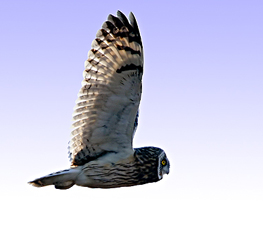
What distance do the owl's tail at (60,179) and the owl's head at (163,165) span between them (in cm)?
108

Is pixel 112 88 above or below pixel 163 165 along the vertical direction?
above

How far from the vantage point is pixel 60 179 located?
18.7 feet

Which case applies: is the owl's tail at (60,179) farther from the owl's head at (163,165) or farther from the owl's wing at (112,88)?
the owl's head at (163,165)

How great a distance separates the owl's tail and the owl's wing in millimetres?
429

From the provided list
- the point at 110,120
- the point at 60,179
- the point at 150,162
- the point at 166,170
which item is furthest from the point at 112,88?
the point at 166,170

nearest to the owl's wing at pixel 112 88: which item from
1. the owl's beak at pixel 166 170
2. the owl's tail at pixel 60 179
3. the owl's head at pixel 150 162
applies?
the owl's head at pixel 150 162

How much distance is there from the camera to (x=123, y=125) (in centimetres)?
570

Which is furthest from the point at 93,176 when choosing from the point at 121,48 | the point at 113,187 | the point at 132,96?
the point at 121,48

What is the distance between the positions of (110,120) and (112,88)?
16.5 inches

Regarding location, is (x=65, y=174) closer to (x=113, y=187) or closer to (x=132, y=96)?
(x=113, y=187)

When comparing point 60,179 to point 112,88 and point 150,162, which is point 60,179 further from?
point 112,88

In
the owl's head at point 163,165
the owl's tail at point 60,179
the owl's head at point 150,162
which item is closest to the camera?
the owl's tail at point 60,179

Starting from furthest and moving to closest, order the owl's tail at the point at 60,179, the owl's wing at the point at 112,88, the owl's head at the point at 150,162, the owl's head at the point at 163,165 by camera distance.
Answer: the owl's head at the point at 163,165 → the owl's head at the point at 150,162 → the owl's tail at the point at 60,179 → the owl's wing at the point at 112,88

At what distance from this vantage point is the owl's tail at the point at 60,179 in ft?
18.4
